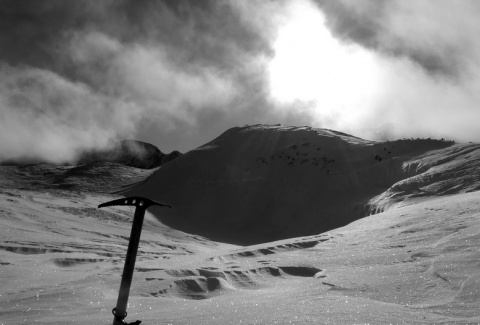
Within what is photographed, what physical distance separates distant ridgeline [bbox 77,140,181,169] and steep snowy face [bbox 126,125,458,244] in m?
45.6

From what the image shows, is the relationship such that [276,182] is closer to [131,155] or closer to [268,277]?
[268,277]

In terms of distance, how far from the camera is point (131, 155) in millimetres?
86625

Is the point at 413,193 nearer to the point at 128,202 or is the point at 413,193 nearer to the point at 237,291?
the point at 237,291

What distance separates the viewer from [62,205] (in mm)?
21812

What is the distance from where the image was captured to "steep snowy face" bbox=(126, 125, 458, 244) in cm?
2425

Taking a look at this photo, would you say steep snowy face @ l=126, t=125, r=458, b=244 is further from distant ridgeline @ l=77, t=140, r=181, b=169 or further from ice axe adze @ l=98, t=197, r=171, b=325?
distant ridgeline @ l=77, t=140, r=181, b=169

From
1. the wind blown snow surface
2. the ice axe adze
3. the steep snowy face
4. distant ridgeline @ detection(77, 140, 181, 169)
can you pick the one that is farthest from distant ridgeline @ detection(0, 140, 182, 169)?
the ice axe adze

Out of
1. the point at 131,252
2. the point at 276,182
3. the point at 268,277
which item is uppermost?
the point at 276,182

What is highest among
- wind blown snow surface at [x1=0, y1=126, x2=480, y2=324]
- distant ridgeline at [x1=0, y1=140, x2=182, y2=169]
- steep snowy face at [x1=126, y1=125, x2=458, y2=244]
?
distant ridgeline at [x1=0, y1=140, x2=182, y2=169]

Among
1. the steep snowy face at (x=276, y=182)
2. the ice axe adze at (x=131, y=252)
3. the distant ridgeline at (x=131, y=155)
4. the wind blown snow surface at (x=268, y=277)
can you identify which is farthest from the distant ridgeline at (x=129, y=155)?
the ice axe adze at (x=131, y=252)

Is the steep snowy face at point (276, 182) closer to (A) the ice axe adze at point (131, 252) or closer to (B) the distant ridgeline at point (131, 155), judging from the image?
(A) the ice axe adze at point (131, 252)

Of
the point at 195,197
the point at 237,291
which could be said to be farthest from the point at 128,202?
the point at 195,197

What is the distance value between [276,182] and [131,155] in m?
62.1

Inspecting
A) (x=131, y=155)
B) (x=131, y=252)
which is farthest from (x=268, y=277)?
(x=131, y=155)
